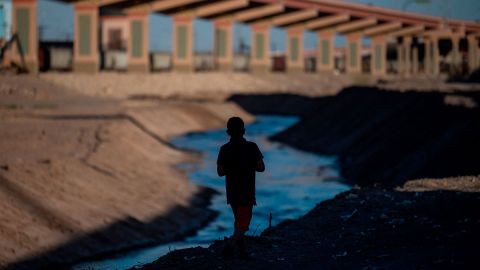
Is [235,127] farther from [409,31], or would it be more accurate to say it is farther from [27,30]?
[409,31]

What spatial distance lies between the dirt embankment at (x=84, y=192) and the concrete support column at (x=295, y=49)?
146 feet

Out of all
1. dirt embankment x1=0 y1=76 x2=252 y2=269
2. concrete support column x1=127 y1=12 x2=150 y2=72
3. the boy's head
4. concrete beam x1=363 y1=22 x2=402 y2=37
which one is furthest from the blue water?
concrete beam x1=363 y1=22 x2=402 y2=37

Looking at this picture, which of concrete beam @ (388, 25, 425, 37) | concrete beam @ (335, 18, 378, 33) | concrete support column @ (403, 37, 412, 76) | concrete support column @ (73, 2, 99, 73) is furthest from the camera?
concrete support column @ (403, 37, 412, 76)

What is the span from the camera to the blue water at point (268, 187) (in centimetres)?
1532

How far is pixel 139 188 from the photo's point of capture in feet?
67.9

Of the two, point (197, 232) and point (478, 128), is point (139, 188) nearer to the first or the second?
point (197, 232)

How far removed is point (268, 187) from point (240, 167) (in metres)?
15.9

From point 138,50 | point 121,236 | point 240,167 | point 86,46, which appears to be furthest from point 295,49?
point 240,167

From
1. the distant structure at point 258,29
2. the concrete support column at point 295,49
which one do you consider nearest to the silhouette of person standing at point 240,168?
the distant structure at point 258,29

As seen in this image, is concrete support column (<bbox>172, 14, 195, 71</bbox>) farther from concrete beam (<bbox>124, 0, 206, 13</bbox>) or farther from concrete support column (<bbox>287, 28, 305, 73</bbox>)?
concrete support column (<bbox>287, 28, 305, 73</bbox>)

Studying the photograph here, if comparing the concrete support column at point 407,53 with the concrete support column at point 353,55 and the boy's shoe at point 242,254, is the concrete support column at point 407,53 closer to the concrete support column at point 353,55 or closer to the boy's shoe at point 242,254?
the concrete support column at point 353,55

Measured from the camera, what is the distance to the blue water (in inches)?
603

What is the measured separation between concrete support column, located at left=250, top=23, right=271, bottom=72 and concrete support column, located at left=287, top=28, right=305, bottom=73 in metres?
3.13

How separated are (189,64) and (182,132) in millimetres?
23784
